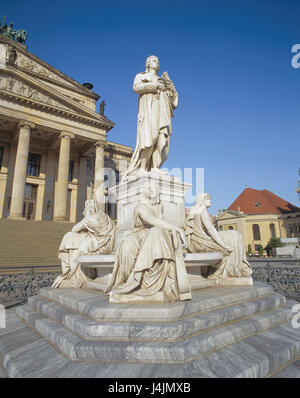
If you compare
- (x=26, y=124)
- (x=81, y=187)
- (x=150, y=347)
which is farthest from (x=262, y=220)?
(x=150, y=347)

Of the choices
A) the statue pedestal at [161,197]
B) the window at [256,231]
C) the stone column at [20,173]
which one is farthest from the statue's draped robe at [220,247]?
the window at [256,231]

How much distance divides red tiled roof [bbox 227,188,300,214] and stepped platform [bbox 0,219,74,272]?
145 feet

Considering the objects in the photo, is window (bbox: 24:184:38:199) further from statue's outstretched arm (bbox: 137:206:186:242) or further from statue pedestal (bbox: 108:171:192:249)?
statue's outstretched arm (bbox: 137:206:186:242)

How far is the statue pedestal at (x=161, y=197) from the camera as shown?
14.2ft

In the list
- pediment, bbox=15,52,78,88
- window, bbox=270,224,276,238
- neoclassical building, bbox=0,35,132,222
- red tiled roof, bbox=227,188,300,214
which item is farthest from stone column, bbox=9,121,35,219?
window, bbox=270,224,276,238

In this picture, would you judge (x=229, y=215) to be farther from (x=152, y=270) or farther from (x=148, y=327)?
(x=148, y=327)

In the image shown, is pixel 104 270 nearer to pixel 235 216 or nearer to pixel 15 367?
pixel 15 367

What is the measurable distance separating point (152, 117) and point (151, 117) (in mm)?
22

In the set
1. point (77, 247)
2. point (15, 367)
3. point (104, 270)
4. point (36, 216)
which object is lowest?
point (15, 367)

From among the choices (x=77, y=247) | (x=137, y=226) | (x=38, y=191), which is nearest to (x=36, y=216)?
(x=38, y=191)

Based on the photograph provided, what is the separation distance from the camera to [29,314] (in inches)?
130

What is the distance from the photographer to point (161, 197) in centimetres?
442
